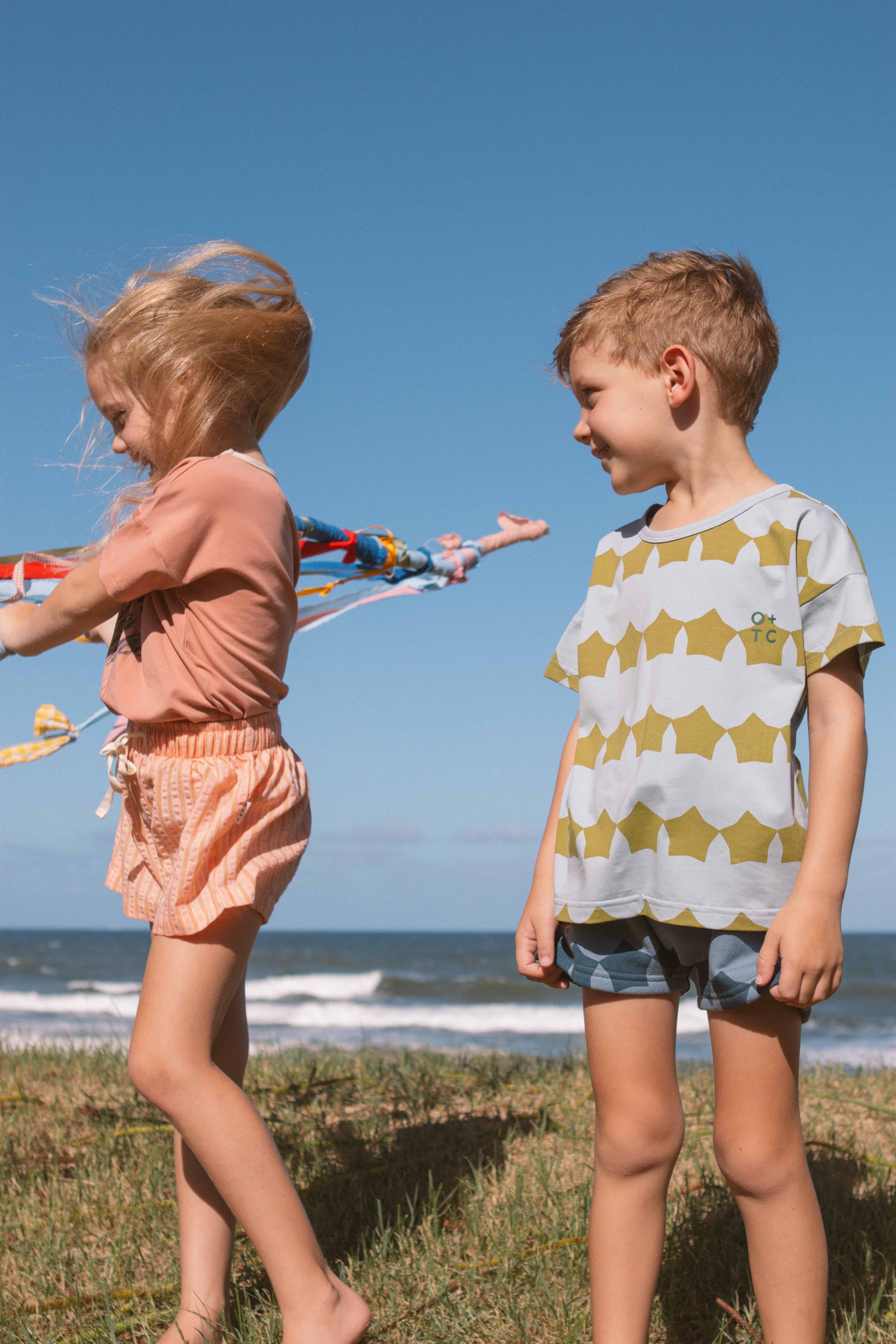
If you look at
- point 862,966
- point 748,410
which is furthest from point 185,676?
point 862,966

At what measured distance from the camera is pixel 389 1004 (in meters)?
17.9

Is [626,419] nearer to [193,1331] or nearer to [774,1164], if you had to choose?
[774,1164]

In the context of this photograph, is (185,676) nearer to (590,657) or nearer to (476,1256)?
(590,657)

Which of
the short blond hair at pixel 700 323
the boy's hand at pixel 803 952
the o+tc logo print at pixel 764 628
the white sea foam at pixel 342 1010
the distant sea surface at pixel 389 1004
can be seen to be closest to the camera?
the boy's hand at pixel 803 952

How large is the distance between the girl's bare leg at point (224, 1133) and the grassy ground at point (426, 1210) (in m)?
0.17

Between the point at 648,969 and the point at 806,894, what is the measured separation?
26cm

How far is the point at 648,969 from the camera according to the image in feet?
4.69

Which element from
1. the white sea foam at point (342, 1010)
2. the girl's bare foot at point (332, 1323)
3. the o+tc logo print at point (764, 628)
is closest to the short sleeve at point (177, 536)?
the o+tc logo print at point (764, 628)

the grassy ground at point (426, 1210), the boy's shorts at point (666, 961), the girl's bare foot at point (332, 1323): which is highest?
the boy's shorts at point (666, 961)

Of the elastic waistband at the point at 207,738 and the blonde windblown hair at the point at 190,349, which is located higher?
the blonde windblown hair at the point at 190,349

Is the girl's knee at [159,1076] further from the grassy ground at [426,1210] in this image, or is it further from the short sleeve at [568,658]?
the short sleeve at [568,658]

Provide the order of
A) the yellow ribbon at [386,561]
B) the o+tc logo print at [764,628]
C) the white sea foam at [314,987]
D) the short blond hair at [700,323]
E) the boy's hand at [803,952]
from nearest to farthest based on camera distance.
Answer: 1. the boy's hand at [803,952]
2. the o+tc logo print at [764,628]
3. the short blond hair at [700,323]
4. the yellow ribbon at [386,561]
5. the white sea foam at [314,987]

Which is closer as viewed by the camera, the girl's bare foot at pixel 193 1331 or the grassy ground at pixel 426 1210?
the girl's bare foot at pixel 193 1331

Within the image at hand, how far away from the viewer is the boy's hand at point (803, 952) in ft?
4.17
